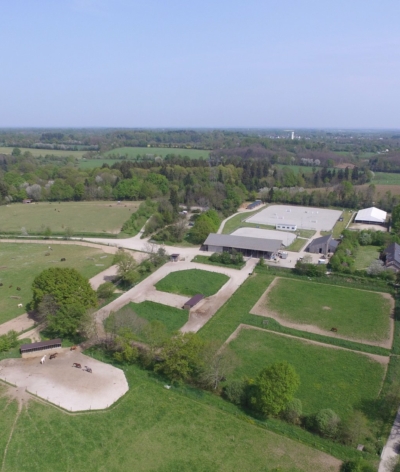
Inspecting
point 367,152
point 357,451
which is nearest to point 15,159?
point 357,451

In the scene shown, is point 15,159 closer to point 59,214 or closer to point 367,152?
point 59,214

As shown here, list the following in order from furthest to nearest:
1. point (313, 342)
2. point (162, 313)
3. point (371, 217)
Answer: point (371, 217) < point (162, 313) < point (313, 342)

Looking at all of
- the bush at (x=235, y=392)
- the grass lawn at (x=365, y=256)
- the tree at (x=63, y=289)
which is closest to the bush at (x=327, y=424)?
the bush at (x=235, y=392)

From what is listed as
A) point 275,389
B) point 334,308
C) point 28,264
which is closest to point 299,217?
point 334,308

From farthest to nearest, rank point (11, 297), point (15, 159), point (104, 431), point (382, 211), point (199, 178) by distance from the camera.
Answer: point (15, 159) < point (199, 178) < point (382, 211) < point (11, 297) < point (104, 431)

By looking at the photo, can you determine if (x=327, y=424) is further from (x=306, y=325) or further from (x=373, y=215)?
(x=373, y=215)
